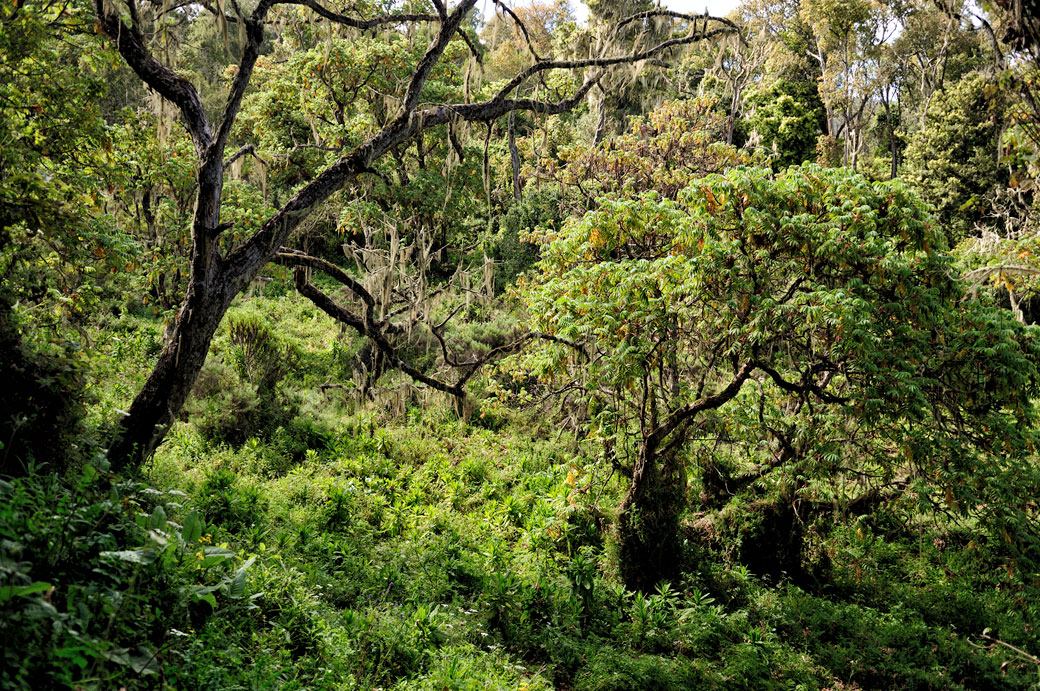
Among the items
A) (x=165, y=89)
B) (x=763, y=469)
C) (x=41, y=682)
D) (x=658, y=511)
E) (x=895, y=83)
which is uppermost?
(x=895, y=83)

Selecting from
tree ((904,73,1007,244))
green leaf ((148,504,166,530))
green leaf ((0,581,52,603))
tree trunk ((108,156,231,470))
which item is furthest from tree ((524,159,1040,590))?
tree ((904,73,1007,244))

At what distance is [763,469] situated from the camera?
23.2 ft

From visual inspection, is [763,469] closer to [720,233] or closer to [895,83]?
[720,233]

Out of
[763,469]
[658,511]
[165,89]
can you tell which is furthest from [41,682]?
[763,469]

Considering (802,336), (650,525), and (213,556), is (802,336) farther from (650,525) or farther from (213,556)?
(213,556)

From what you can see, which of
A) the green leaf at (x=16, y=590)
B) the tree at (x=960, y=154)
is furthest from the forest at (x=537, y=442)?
the tree at (x=960, y=154)

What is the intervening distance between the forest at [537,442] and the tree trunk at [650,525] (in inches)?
1.4

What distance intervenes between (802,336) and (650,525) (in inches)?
102

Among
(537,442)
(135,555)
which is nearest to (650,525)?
(537,442)

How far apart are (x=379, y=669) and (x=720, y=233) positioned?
4.70 metres

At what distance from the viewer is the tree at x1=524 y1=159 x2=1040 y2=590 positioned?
17.1ft

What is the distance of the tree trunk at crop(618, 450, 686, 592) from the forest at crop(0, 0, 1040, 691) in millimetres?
36

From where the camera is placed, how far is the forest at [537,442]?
3775 millimetres

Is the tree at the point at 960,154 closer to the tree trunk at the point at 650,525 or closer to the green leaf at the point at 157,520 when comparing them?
the tree trunk at the point at 650,525
